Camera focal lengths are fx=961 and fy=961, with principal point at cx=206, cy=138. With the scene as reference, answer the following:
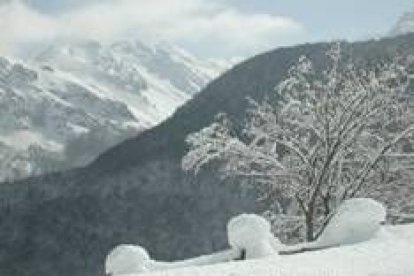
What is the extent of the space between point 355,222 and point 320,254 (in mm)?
2076

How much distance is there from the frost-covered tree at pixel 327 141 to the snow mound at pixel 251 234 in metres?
14.3

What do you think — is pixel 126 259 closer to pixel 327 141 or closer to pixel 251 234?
pixel 251 234

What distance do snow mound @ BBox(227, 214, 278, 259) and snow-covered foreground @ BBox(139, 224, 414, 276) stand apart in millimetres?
1061

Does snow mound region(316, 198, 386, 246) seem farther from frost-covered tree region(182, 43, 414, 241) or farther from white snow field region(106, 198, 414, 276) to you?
frost-covered tree region(182, 43, 414, 241)

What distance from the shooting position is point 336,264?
29.9 feet

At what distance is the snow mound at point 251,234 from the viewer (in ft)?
36.5

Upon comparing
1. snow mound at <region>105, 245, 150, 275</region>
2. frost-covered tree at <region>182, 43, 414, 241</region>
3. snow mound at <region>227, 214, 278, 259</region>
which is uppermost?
frost-covered tree at <region>182, 43, 414, 241</region>

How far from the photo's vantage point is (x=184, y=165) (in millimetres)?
27781

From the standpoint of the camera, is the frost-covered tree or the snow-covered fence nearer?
the snow-covered fence

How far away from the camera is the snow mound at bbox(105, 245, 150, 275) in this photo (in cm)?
1159

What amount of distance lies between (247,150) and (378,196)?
399 cm

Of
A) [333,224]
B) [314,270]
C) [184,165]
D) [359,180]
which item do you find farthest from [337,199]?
[314,270]

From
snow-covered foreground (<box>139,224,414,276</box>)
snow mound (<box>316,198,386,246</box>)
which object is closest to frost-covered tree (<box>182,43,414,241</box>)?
snow mound (<box>316,198,386,246</box>)

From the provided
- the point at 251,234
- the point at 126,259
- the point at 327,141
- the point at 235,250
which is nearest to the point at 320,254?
the point at 251,234
